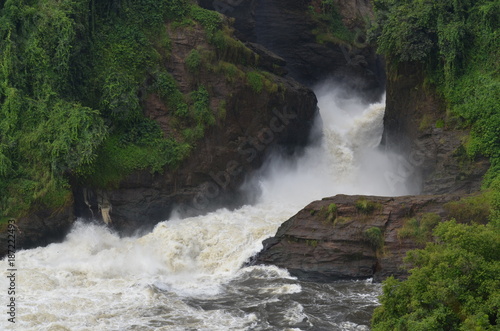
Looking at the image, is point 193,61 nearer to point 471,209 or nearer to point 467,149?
point 467,149

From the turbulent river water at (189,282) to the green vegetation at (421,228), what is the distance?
2.09 meters

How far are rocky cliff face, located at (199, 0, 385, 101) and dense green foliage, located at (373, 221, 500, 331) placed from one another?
23384 mm

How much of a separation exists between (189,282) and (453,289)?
9989mm

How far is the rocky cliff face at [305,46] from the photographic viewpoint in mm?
36594

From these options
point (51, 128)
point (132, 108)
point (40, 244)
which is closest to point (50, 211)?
point (40, 244)

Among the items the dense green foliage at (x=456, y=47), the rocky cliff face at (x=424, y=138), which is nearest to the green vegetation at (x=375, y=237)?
the rocky cliff face at (x=424, y=138)

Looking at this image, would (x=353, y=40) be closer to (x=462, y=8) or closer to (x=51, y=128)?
(x=462, y=8)

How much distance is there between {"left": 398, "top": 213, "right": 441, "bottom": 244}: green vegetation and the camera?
20688 mm

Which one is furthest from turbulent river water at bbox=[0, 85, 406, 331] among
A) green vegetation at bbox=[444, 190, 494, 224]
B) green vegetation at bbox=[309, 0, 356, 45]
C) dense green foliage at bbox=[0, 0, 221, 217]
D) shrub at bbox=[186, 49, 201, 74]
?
green vegetation at bbox=[309, 0, 356, 45]

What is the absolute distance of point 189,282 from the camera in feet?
68.5

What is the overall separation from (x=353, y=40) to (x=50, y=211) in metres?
22.3

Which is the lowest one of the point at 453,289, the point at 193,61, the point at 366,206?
the point at 453,289

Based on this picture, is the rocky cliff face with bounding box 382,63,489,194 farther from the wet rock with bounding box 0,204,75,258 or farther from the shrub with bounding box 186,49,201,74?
the wet rock with bounding box 0,204,75,258

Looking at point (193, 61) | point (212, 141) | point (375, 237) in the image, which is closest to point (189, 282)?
point (375, 237)
